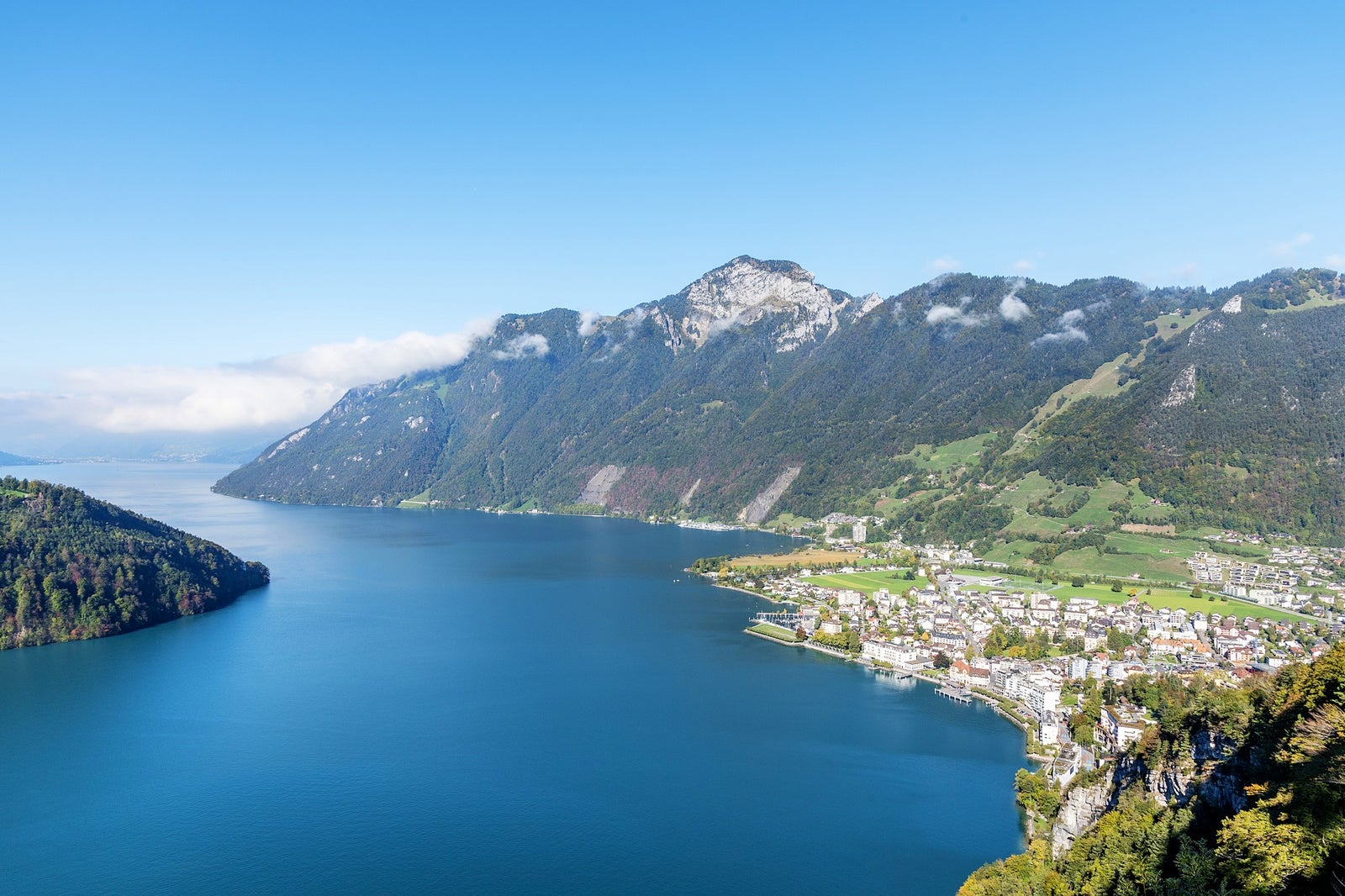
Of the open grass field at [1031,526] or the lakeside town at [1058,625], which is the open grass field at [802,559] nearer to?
the lakeside town at [1058,625]

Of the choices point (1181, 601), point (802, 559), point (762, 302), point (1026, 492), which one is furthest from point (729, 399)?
point (1181, 601)

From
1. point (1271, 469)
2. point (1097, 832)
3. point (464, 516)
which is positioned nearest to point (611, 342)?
point (464, 516)

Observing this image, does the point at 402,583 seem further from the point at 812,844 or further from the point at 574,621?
the point at 812,844

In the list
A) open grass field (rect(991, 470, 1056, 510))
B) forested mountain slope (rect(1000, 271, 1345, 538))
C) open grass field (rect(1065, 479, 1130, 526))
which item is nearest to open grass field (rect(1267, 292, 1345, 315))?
forested mountain slope (rect(1000, 271, 1345, 538))

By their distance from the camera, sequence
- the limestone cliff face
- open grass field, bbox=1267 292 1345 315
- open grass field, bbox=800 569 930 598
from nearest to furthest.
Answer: the limestone cliff face < open grass field, bbox=800 569 930 598 < open grass field, bbox=1267 292 1345 315

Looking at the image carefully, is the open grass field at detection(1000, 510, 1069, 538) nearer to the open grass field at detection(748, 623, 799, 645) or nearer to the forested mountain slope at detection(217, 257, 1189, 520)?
the forested mountain slope at detection(217, 257, 1189, 520)

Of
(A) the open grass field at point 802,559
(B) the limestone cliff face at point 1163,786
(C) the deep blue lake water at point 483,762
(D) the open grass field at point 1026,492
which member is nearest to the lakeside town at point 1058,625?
(A) the open grass field at point 802,559
